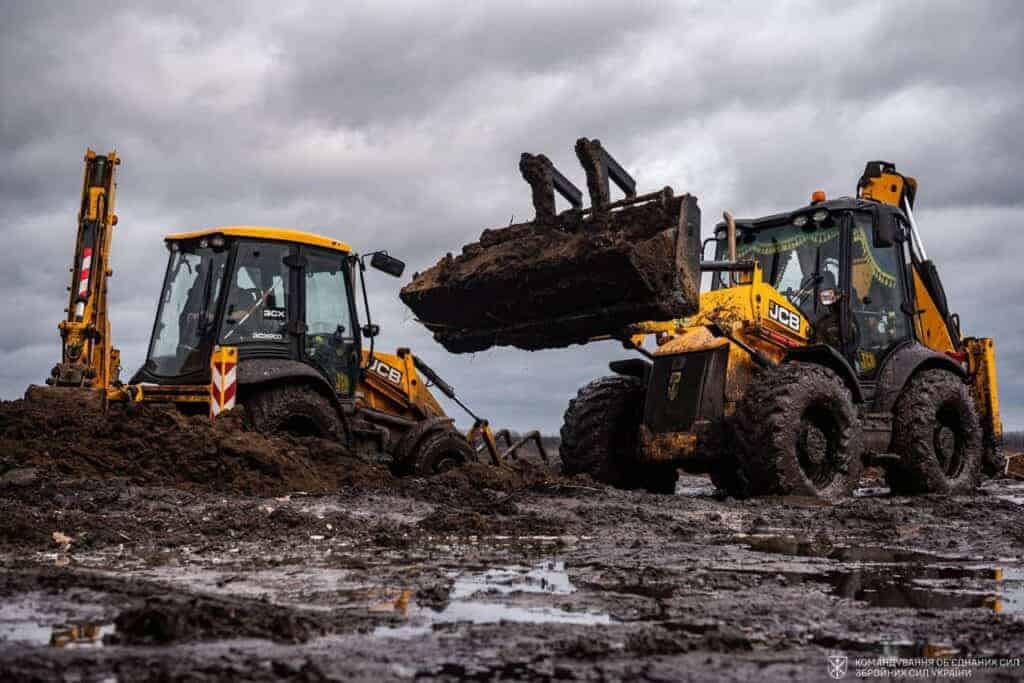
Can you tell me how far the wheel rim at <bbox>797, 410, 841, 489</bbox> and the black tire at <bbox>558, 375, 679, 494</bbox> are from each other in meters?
1.64

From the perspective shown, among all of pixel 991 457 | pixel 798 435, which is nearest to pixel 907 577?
pixel 798 435

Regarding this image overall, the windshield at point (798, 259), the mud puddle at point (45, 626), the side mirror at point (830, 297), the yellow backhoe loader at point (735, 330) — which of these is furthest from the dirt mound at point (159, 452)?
the mud puddle at point (45, 626)

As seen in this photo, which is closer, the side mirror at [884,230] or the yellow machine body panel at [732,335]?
the yellow machine body panel at [732,335]

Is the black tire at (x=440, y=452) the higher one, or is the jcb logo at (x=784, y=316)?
the jcb logo at (x=784, y=316)

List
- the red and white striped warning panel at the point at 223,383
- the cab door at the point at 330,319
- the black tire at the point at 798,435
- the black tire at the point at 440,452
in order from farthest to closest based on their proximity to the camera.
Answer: the black tire at the point at 440,452, the cab door at the point at 330,319, the red and white striped warning panel at the point at 223,383, the black tire at the point at 798,435

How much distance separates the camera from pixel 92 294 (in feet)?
43.2

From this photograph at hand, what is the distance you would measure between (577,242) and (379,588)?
5729 mm

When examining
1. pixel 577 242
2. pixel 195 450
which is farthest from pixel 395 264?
pixel 195 450

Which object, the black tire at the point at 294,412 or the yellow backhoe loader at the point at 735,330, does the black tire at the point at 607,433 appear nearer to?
the yellow backhoe loader at the point at 735,330

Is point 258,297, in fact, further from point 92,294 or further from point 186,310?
point 92,294

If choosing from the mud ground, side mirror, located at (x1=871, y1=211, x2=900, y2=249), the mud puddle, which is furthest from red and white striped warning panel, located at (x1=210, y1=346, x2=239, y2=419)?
side mirror, located at (x1=871, y1=211, x2=900, y2=249)

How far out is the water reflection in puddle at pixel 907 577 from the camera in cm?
506

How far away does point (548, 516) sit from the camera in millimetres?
8367

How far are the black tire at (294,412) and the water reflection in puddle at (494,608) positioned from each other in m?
5.62
